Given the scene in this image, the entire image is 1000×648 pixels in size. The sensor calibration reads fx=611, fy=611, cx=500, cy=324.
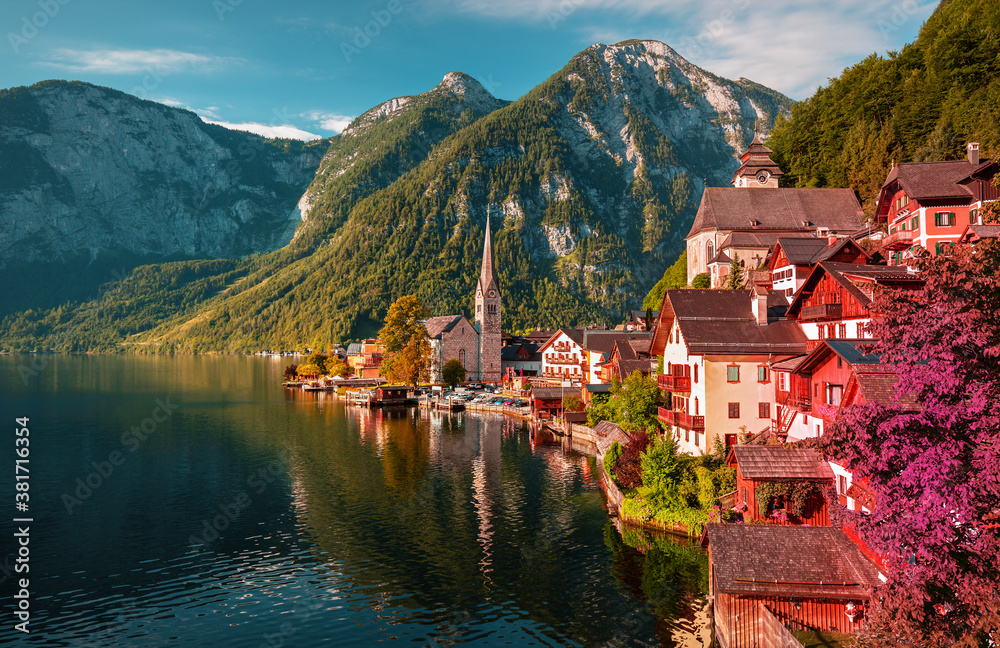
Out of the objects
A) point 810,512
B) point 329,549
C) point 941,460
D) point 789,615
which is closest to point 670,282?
point 810,512

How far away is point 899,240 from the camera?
51625 mm

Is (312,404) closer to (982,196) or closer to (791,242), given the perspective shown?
(791,242)

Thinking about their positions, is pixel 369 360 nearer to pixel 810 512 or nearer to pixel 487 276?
pixel 487 276

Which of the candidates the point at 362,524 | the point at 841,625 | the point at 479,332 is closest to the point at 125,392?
the point at 479,332

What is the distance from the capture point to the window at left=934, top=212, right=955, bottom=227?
49.4 metres

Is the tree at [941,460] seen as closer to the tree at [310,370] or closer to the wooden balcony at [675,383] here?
the wooden balcony at [675,383]

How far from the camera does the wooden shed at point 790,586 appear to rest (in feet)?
76.4

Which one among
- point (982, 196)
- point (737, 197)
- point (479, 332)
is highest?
point (737, 197)

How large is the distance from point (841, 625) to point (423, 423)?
74.4m

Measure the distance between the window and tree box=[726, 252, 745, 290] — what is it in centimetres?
→ 2225

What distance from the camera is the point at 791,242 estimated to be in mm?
54344

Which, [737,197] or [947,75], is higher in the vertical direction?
[947,75]

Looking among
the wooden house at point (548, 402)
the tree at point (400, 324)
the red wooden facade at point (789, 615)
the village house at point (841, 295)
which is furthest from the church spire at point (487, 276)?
the red wooden facade at point (789, 615)

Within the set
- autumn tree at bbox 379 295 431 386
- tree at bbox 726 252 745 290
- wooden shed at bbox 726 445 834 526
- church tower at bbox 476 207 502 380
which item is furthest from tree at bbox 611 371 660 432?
church tower at bbox 476 207 502 380
